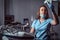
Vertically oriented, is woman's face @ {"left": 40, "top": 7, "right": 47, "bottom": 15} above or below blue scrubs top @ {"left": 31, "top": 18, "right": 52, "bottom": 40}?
above

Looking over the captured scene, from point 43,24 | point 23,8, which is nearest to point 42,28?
point 43,24

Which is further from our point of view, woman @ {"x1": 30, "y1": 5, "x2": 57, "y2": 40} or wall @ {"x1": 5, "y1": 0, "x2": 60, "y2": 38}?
wall @ {"x1": 5, "y1": 0, "x2": 60, "y2": 38}

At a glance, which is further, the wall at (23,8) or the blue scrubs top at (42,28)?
the wall at (23,8)

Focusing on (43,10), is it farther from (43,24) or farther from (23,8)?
(23,8)

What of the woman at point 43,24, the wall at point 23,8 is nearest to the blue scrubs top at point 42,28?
the woman at point 43,24

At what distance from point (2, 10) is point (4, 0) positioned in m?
0.10

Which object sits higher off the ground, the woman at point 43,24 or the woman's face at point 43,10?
the woman's face at point 43,10

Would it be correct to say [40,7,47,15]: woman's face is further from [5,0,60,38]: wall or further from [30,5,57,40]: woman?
[5,0,60,38]: wall

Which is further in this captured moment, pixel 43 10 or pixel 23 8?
pixel 23 8

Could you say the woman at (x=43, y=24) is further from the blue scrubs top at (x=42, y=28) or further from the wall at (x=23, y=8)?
the wall at (x=23, y=8)

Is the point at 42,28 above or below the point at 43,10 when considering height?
below

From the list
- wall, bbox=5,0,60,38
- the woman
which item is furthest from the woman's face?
wall, bbox=5,0,60,38

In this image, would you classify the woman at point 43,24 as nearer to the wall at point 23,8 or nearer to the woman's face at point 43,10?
the woman's face at point 43,10

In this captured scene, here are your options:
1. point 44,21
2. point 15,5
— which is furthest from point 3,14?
point 44,21
